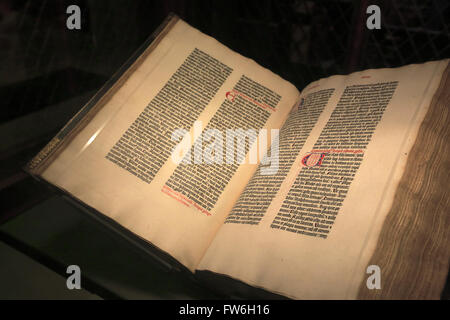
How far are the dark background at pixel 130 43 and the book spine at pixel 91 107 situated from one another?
0.77 ft

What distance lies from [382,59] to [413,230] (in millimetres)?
609

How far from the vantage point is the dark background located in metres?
0.77

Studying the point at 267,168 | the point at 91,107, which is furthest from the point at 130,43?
the point at 267,168

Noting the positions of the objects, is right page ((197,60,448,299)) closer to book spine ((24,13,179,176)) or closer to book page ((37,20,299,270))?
book page ((37,20,299,270))

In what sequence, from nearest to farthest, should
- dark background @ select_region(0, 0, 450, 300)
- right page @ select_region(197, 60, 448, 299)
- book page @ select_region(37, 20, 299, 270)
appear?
right page @ select_region(197, 60, 448, 299) < book page @ select_region(37, 20, 299, 270) < dark background @ select_region(0, 0, 450, 300)

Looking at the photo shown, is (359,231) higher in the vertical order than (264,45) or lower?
lower

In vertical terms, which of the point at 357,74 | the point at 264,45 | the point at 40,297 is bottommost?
the point at 40,297

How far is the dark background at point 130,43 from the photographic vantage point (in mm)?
765

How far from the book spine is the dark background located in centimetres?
24

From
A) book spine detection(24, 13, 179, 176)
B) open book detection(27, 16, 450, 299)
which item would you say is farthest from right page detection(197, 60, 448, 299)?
book spine detection(24, 13, 179, 176)

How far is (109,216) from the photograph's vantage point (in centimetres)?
54
